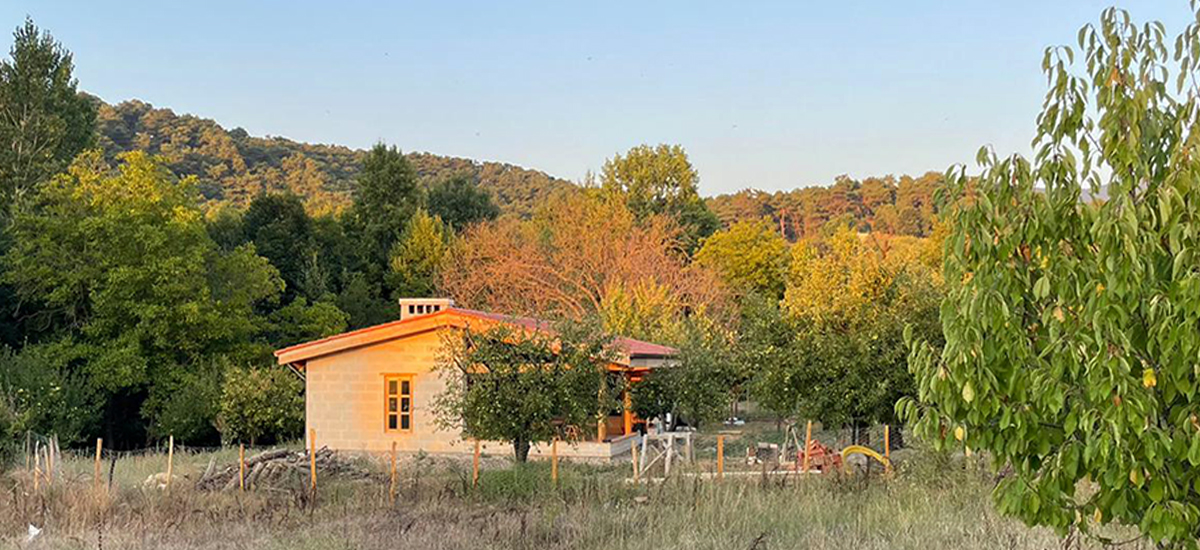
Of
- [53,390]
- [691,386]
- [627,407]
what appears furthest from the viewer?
[53,390]

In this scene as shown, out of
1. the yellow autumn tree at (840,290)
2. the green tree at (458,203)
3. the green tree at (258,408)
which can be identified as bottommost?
the green tree at (258,408)

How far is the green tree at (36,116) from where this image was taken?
35219mm

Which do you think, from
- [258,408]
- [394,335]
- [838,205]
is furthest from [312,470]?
[838,205]

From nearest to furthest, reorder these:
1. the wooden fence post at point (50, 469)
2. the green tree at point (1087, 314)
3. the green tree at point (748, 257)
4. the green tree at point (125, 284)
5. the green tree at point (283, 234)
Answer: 1. the green tree at point (1087, 314)
2. the wooden fence post at point (50, 469)
3. the green tree at point (125, 284)
4. the green tree at point (283, 234)
5. the green tree at point (748, 257)

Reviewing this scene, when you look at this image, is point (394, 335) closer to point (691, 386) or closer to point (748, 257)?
point (691, 386)

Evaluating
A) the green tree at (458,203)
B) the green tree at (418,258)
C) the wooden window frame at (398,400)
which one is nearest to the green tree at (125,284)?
the wooden window frame at (398,400)

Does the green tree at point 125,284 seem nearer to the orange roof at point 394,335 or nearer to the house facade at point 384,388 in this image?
the orange roof at point 394,335

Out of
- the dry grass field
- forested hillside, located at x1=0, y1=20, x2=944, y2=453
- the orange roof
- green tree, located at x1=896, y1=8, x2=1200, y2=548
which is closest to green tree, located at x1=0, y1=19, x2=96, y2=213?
forested hillside, located at x1=0, y1=20, x2=944, y2=453

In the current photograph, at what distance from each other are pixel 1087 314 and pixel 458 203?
155ft

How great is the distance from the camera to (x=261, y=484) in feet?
46.6

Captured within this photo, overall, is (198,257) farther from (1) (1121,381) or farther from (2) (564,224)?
(1) (1121,381)

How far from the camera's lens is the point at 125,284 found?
28859 mm

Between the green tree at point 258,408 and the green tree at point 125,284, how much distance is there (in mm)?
3679

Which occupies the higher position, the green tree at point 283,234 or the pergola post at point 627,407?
the green tree at point 283,234
